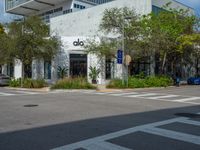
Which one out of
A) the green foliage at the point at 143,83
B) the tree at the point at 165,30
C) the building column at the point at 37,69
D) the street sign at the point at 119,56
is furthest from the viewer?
the building column at the point at 37,69

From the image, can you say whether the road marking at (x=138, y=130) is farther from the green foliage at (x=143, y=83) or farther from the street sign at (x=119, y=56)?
the green foliage at (x=143, y=83)

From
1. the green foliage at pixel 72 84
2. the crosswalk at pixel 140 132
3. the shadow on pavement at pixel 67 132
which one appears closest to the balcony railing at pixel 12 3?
the green foliage at pixel 72 84

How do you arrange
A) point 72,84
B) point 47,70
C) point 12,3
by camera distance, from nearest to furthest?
point 72,84 → point 47,70 → point 12,3

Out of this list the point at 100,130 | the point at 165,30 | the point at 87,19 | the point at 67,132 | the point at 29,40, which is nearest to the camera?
the point at 67,132

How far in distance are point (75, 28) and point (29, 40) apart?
26.1 m

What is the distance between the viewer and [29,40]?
3142cm

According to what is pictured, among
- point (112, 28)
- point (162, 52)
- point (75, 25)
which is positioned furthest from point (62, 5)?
point (162, 52)

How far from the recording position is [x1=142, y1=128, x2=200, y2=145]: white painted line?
7453mm

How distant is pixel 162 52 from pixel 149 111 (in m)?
22.4

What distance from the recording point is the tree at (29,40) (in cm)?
3120

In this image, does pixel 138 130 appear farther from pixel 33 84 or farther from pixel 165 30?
pixel 165 30

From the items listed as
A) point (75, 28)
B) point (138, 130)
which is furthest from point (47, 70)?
point (138, 130)

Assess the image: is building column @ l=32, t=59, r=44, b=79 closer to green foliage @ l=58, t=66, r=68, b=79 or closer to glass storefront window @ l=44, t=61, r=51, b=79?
glass storefront window @ l=44, t=61, r=51, b=79

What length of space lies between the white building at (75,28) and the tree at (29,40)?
12.6ft
